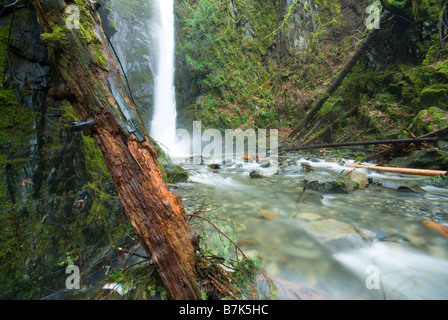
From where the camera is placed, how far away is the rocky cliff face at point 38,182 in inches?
62.1

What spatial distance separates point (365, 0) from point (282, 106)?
10189 mm

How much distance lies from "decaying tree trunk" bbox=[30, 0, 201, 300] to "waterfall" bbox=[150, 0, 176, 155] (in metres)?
12.7

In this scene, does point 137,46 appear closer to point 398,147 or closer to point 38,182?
point 38,182

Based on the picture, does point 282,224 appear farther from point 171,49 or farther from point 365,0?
point 171,49

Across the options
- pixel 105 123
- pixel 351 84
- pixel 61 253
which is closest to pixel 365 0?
pixel 351 84

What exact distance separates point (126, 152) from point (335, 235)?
8.79 feet

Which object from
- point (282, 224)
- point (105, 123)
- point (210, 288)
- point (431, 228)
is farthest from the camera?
point (282, 224)

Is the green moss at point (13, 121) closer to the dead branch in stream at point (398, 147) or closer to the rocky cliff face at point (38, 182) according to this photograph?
the rocky cliff face at point (38, 182)

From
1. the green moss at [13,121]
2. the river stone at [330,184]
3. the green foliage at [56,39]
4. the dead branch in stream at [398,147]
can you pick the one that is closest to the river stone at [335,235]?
the river stone at [330,184]

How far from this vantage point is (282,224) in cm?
293

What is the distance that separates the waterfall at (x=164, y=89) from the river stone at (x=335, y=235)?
1254 centimetres

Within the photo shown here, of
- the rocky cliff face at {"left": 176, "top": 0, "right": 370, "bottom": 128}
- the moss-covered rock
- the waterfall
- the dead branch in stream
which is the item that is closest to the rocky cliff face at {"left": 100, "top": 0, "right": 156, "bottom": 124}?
the waterfall

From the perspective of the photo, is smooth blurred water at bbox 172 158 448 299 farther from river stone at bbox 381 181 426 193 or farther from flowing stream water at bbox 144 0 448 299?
river stone at bbox 381 181 426 193

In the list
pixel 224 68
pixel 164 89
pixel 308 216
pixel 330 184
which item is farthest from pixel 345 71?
pixel 164 89
